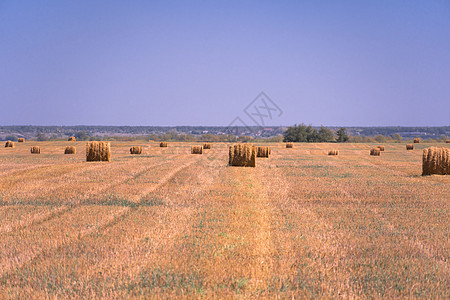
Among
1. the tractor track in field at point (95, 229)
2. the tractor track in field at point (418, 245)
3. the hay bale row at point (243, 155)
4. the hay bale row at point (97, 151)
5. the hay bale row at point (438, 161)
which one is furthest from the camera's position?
the hay bale row at point (97, 151)

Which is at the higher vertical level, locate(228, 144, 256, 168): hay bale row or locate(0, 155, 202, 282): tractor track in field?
locate(228, 144, 256, 168): hay bale row

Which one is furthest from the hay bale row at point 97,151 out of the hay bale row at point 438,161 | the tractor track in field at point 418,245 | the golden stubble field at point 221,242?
the tractor track in field at point 418,245

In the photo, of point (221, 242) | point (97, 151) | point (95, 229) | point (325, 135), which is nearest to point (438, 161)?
point (221, 242)

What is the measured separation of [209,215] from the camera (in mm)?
9898

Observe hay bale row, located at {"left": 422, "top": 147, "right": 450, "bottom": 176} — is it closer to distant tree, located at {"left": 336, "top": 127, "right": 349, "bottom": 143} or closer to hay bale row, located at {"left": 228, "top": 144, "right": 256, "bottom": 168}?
hay bale row, located at {"left": 228, "top": 144, "right": 256, "bottom": 168}

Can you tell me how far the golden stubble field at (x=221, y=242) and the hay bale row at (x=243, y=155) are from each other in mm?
8554

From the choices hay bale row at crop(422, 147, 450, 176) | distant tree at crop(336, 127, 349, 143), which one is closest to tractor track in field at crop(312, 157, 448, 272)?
hay bale row at crop(422, 147, 450, 176)

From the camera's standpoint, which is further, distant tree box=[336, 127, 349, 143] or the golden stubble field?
distant tree box=[336, 127, 349, 143]

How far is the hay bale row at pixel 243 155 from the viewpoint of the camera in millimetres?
22797

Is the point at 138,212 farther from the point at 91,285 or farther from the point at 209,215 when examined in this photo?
the point at 91,285

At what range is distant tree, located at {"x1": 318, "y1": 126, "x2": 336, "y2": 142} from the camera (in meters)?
85.2

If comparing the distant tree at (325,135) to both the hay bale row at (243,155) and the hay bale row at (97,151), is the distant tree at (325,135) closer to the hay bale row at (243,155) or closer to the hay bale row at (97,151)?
the hay bale row at (243,155)

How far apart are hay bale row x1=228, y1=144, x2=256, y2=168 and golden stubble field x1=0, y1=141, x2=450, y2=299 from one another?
8554 mm

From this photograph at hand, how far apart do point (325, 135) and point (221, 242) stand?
81156 millimetres
